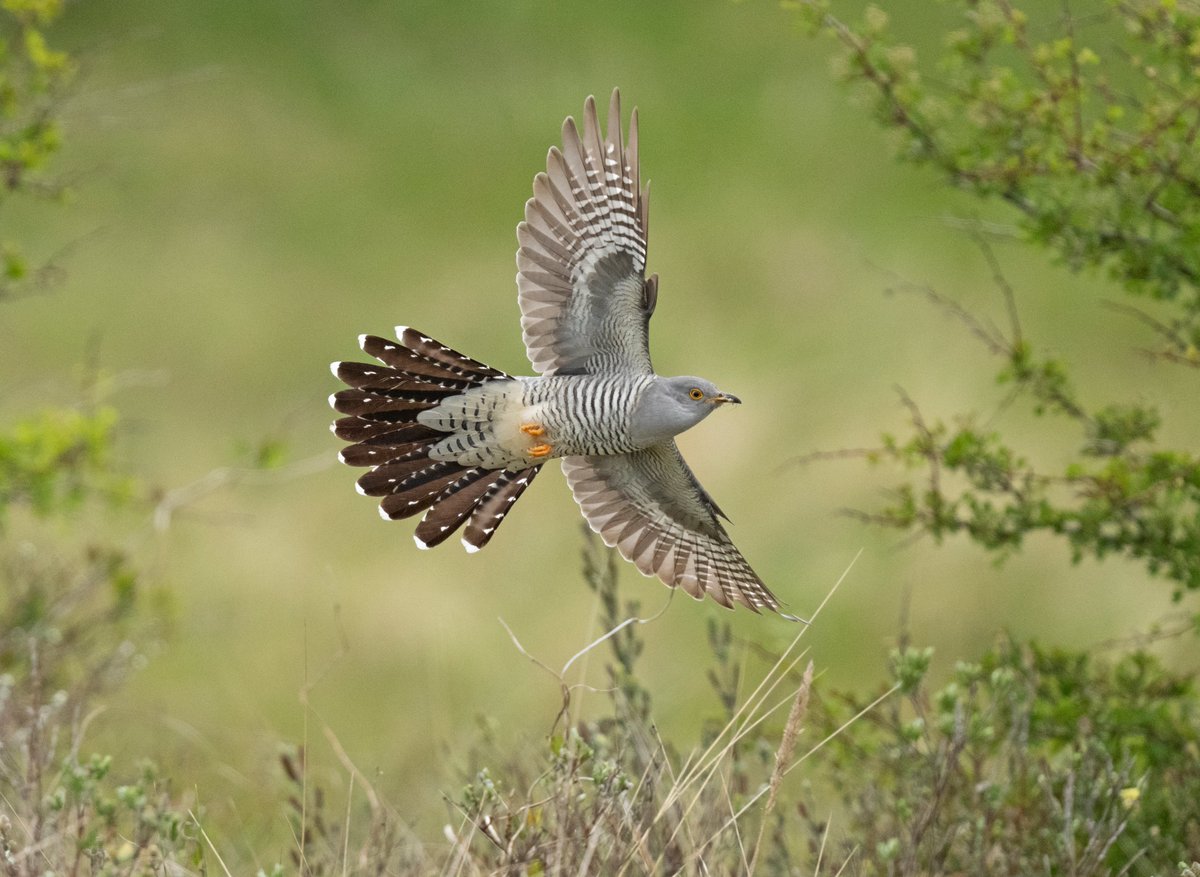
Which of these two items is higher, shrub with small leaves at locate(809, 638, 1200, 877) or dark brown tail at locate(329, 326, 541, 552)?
dark brown tail at locate(329, 326, 541, 552)

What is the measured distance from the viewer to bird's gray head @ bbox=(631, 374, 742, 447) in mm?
3578

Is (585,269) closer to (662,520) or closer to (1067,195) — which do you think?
(662,520)

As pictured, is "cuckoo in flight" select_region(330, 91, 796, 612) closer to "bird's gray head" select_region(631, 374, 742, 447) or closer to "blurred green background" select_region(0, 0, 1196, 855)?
"bird's gray head" select_region(631, 374, 742, 447)

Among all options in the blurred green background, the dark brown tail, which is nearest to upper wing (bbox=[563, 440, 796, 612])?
the dark brown tail

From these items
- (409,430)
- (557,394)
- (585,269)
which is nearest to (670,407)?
(557,394)


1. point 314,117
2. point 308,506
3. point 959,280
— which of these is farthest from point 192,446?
point 959,280

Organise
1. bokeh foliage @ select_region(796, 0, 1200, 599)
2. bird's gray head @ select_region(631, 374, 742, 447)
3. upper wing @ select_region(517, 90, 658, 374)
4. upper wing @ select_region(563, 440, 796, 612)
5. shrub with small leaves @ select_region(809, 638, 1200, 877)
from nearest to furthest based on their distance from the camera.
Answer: shrub with small leaves @ select_region(809, 638, 1200, 877) → bird's gray head @ select_region(631, 374, 742, 447) → upper wing @ select_region(517, 90, 658, 374) → upper wing @ select_region(563, 440, 796, 612) → bokeh foliage @ select_region(796, 0, 1200, 599)

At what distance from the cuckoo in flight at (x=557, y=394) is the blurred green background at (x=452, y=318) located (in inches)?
149

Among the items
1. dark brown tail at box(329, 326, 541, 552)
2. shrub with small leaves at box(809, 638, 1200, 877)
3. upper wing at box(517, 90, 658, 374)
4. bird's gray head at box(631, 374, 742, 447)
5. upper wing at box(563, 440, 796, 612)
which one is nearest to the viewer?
shrub with small leaves at box(809, 638, 1200, 877)

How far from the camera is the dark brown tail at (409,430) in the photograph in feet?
12.1

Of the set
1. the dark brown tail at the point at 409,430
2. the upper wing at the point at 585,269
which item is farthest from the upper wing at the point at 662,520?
the dark brown tail at the point at 409,430

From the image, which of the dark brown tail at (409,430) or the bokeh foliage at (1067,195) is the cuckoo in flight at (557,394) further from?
the bokeh foliage at (1067,195)

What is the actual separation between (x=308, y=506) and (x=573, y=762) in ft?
30.4

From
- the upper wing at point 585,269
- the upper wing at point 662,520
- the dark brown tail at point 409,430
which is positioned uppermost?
the upper wing at point 585,269
